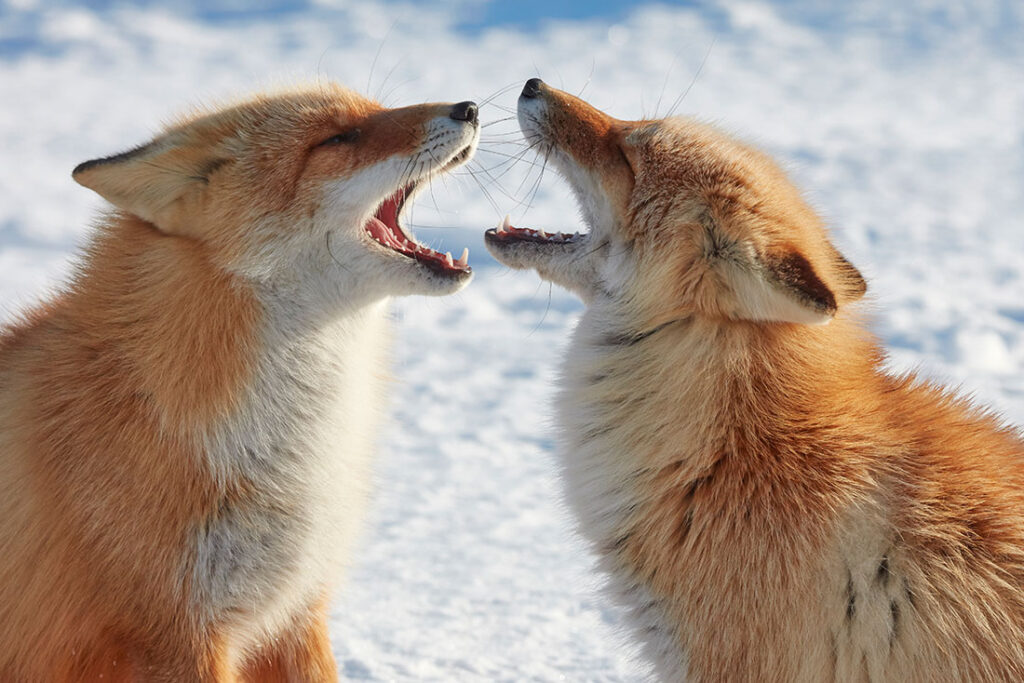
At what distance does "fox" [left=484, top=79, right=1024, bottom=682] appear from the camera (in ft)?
8.80

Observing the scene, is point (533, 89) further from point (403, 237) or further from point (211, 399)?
point (211, 399)

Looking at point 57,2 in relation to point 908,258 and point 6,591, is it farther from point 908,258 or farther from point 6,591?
point 6,591

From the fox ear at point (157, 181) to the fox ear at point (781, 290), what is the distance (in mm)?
1604

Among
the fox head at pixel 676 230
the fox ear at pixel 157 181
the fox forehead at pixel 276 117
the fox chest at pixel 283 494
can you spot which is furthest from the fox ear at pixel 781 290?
the fox ear at pixel 157 181

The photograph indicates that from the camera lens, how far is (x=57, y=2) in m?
12.9

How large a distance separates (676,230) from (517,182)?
653cm

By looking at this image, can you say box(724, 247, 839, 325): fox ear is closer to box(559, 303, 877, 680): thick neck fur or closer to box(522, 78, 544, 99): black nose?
box(559, 303, 877, 680): thick neck fur

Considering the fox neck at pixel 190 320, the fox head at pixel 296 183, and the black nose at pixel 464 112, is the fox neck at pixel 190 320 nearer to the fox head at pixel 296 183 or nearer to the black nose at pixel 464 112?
the fox head at pixel 296 183

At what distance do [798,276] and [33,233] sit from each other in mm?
7274

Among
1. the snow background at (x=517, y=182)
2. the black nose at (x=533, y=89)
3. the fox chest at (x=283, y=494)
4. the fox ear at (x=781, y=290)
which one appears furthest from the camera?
the snow background at (x=517, y=182)

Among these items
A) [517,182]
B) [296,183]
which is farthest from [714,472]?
[517,182]

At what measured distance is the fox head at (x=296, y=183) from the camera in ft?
10.3

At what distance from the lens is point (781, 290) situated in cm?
263

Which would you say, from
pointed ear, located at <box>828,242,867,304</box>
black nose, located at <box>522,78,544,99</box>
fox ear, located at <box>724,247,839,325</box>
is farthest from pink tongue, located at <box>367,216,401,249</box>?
pointed ear, located at <box>828,242,867,304</box>
